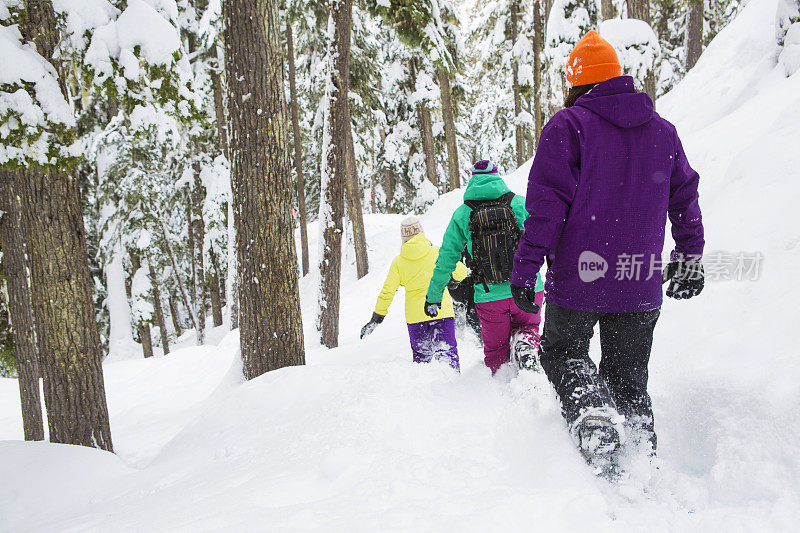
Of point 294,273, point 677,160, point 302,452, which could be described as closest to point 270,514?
point 302,452

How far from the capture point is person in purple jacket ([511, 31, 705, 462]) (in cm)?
243

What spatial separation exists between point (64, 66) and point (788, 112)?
8398 mm

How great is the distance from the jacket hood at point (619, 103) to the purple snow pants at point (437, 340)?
3122 mm

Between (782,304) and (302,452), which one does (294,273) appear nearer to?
(302,452)

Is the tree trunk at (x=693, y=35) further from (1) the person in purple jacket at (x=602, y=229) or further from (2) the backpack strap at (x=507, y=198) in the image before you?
(1) the person in purple jacket at (x=602, y=229)

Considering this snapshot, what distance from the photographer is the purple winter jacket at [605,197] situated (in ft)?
7.95

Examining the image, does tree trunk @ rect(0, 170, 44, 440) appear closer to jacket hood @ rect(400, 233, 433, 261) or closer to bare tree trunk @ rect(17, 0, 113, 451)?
bare tree trunk @ rect(17, 0, 113, 451)

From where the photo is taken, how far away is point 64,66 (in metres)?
4.77

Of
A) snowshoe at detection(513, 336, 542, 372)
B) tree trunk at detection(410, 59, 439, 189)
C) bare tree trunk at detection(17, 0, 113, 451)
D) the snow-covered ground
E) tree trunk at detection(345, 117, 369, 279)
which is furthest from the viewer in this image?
tree trunk at detection(410, 59, 439, 189)

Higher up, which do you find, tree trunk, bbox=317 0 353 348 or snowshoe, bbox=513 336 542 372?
tree trunk, bbox=317 0 353 348

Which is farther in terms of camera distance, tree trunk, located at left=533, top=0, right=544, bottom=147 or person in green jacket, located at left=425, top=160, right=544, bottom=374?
tree trunk, located at left=533, top=0, right=544, bottom=147

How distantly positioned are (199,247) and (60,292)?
15223 millimetres

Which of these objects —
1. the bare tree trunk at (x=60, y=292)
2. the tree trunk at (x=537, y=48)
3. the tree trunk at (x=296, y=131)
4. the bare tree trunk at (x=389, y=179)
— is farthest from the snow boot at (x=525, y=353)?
the bare tree trunk at (x=389, y=179)

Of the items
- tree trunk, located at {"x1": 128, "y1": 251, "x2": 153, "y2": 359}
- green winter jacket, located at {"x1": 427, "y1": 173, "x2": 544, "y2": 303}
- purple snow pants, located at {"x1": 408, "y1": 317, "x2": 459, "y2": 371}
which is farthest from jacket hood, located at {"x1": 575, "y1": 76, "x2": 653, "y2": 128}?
tree trunk, located at {"x1": 128, "y1": 251, "x2": 153, "y2": 359}
